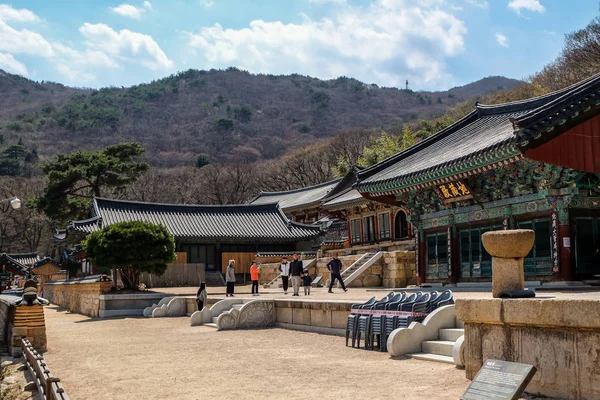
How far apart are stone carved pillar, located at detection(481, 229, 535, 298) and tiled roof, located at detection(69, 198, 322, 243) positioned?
3603cm

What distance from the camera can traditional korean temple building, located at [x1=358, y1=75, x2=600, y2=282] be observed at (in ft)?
53.9

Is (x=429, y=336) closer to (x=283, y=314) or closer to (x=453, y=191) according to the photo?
(x=283, y=314)

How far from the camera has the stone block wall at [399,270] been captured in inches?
1179

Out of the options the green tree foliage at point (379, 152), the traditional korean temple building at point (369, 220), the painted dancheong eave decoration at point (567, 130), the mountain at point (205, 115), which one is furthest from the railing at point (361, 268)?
the mountain at point (205, 115)

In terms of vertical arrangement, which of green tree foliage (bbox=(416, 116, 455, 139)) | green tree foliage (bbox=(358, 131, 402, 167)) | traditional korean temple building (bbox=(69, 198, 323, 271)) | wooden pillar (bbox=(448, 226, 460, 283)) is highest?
green tree foliage (bbox=(416, 116, 455, 139))

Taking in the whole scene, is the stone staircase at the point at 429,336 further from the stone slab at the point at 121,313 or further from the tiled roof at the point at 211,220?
the tiled roof at the point at 211,220

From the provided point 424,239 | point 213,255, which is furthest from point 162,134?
point 424,239

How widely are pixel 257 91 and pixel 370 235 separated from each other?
153 metres

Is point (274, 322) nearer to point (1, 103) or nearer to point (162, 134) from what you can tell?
point (162, 134)

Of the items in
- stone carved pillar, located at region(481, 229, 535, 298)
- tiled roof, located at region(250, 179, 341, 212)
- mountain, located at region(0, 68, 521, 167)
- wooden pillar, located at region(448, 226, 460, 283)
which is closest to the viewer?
stone carved pillar, located at region(481, 229, 535, 298)

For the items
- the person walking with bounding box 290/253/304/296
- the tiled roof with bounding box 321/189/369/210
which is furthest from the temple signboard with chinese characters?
the tiled roof with bounding box 321/189/369/210

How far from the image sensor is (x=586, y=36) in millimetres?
52562

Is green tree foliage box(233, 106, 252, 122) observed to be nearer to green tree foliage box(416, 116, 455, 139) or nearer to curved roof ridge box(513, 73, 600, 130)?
green tree foliage box(416, 116, 455, 139)

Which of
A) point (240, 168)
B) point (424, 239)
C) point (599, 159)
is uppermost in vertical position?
point (240, 168)
